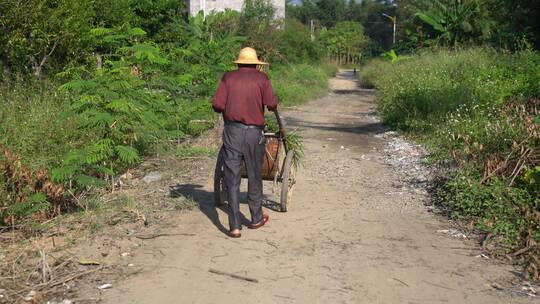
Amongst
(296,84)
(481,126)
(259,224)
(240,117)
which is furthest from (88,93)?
(296,84)

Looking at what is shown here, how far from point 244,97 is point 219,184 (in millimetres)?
1364

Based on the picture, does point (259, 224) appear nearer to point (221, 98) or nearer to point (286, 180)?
point (286, 180)

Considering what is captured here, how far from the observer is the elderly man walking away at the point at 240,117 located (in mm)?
6590

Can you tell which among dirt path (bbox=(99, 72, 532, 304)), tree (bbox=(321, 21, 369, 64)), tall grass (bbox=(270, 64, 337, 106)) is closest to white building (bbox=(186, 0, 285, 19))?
→ tall grass (bbox=(270, 64, 337, 106))

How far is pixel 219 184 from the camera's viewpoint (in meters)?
7.50

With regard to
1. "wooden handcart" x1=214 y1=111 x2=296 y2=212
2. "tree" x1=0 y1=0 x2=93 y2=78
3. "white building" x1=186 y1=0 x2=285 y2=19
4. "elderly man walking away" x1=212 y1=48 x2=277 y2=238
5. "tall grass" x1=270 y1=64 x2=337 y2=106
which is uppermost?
"white building" x1=186 y1=0 x2=285 y2=19

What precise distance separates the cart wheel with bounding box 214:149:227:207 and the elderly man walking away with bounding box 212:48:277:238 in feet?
1.30

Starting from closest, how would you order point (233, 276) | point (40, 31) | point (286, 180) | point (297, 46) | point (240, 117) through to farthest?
point (233, 276) < point (240, 117) < point (286, 180) < point (40, 31) < point (297, 46)

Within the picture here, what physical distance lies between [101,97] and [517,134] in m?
5.70

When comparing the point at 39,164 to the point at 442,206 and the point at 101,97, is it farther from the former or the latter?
the point at 442,206

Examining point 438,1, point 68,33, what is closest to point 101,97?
point 68,33

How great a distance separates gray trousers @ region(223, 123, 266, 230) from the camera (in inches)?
258

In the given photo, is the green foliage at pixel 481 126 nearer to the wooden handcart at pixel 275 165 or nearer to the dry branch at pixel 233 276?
the wooden handcart at pixel 275 165

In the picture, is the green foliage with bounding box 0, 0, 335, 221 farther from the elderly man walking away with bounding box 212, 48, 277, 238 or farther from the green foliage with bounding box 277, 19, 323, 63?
the green foliage with bounding box 277, 19, 323, 63
